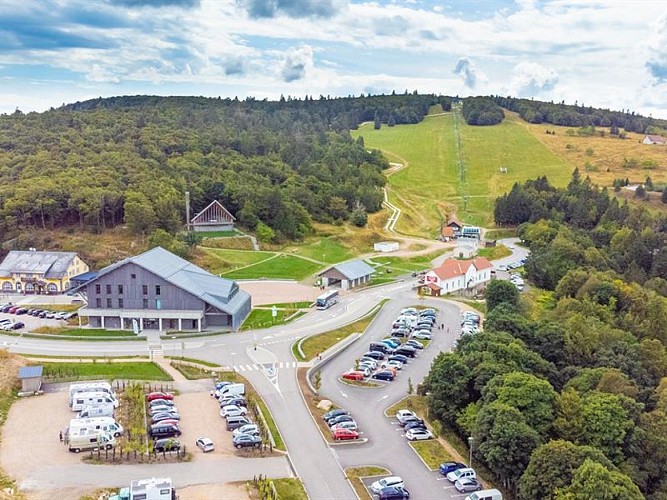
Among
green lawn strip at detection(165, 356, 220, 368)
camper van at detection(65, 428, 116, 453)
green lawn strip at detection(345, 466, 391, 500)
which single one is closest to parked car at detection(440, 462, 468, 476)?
green lawn strip at detection(345, 466, 391, 500)

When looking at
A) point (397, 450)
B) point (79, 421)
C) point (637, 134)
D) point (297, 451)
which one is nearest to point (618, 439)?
point (397, 450)

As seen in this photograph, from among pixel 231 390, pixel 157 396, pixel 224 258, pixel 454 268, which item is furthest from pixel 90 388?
pixel 454 268

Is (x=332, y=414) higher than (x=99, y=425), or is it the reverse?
(x=99, y=425)

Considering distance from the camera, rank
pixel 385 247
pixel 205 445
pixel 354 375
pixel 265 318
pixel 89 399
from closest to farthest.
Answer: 1. pixel 205 445
2. pixel 89 399
3. pixel 354 375
4. pixel 265 318
5. pixel 385 247

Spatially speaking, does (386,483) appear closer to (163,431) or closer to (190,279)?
(163,431)

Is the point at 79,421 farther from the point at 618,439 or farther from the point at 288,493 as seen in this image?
the point at 618,439

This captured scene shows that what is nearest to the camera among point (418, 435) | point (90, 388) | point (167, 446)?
point (167, 446)
